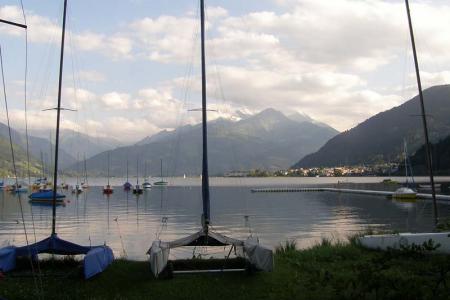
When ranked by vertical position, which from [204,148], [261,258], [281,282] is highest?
[204,148]

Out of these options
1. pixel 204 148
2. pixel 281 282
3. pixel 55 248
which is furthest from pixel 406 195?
pixel 55 248

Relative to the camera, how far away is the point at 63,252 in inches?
A: 840

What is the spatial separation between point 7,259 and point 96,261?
4.16 meters

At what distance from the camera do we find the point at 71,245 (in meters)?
21.5

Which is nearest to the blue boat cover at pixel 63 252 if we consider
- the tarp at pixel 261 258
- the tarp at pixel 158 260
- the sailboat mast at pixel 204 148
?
the tarp at pixel 158 260

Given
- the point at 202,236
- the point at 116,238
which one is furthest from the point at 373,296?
the point at 116,238

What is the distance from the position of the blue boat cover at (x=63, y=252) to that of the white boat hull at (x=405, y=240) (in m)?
11.8

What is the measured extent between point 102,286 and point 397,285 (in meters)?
9.67

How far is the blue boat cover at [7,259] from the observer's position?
19797mm

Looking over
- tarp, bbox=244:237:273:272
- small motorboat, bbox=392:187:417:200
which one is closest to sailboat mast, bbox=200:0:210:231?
tarp, bbox=244:237:273:272

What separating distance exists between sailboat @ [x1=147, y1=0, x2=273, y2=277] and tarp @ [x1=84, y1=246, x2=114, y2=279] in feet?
5.90

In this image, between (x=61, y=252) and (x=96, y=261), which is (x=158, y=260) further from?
(x=61, y=252)

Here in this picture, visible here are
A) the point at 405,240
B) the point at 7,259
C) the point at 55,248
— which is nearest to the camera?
the point at 7,259

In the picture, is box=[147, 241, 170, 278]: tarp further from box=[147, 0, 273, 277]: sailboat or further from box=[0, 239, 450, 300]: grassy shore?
box=[0, 239, 450, 300]: grassy shore
